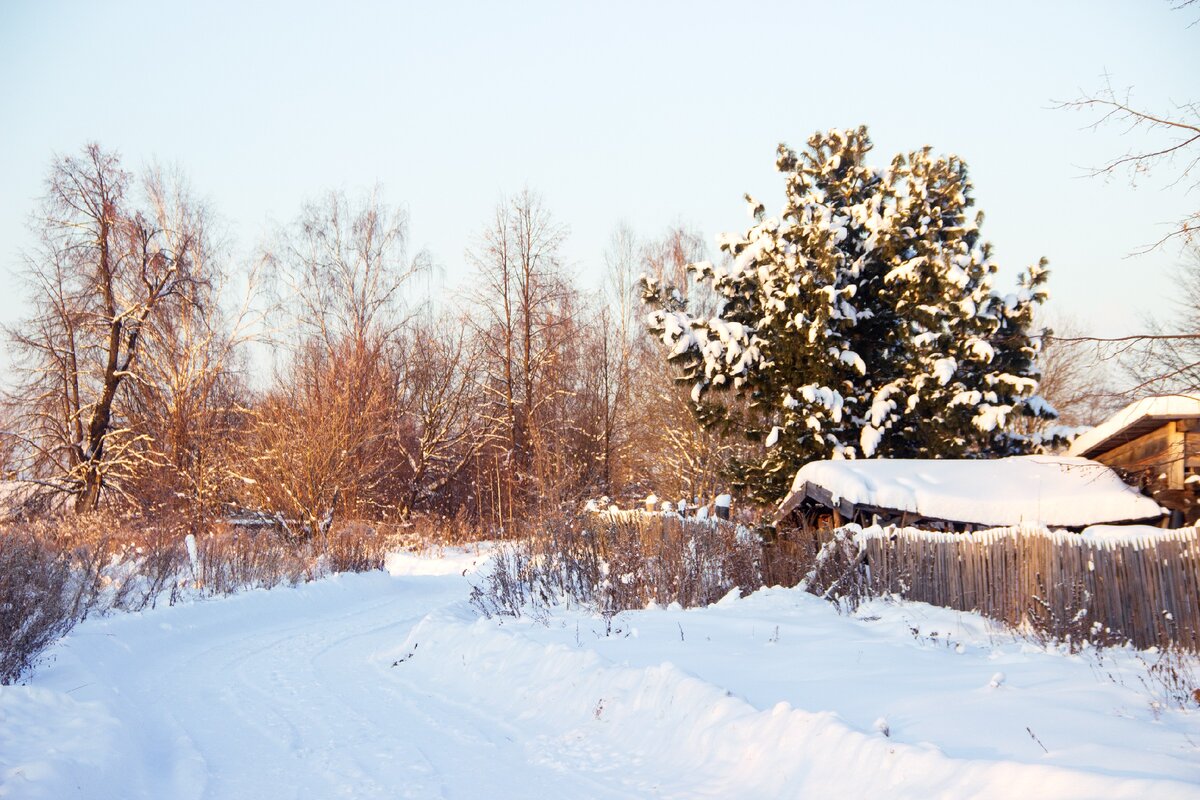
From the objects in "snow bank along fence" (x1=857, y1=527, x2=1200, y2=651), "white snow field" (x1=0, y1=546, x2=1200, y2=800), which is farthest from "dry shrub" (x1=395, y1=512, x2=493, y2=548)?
"snow bank along fence" (x1=857, y1=527, x2=1200, y2=651)

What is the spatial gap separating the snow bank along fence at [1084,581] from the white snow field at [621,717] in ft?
1.63

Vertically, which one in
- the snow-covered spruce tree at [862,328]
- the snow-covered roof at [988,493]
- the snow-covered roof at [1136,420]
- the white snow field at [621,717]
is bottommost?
the white snow field at [621,717]

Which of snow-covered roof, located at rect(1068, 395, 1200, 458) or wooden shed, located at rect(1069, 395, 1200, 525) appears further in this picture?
wooden shed, located at rect(1069, 395, 1200, 525)

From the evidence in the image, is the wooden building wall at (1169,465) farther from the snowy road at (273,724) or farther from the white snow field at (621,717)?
the snowy road at (273,724)

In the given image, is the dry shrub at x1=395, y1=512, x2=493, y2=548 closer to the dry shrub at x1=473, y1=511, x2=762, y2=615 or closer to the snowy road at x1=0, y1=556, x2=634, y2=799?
the dry shrub at x1=473, y1=511, x2=762, y2=615

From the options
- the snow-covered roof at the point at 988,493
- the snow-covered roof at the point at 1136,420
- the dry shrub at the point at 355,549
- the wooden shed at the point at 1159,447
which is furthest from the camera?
the dry shrub at the point at 355,549

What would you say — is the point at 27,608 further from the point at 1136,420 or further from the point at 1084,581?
the point at 1136,420

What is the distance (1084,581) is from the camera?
9656 millimetres

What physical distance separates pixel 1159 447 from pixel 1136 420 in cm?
97

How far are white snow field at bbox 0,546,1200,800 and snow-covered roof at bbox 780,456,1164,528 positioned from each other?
3.09 meters

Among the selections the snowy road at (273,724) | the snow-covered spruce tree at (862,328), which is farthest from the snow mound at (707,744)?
the snow-covered spruce tree at (862,328)

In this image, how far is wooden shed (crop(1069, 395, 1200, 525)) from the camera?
42.7 feet

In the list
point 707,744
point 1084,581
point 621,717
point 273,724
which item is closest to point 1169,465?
point 1084,581

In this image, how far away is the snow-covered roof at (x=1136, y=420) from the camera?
1284 cm
